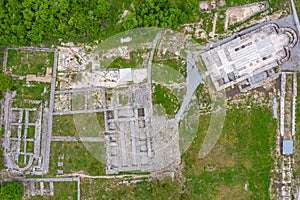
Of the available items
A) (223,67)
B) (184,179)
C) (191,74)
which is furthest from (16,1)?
(184,179)

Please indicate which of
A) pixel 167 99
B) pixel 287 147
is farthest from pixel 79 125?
pixel 287 147

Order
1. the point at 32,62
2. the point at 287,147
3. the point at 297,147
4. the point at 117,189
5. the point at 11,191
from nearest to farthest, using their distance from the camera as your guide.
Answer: the point at 11,191, the point at 287,147, the point at 297,147, the point at 117,189, the point at 32,62

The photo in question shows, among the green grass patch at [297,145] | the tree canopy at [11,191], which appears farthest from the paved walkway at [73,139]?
the green grass patch at [297,145]

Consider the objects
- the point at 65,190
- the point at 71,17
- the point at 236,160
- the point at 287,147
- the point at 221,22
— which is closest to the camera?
the point at 71,17

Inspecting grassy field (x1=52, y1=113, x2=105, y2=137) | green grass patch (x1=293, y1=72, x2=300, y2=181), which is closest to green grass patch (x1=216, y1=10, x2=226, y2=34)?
green grass patch (x1=293, y1=72, x2=300, y2=181)

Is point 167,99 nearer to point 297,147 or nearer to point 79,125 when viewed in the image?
point 79,125

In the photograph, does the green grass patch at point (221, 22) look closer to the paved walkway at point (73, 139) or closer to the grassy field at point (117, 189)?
the grassy field at point (117, 189)

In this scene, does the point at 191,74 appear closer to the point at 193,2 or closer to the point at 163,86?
the point at 163,86
